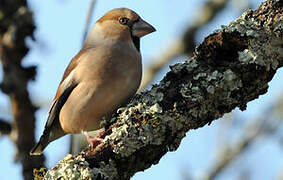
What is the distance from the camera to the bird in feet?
12.0

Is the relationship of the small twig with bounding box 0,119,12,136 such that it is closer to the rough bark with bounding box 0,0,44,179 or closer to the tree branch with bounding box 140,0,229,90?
the rough bark with bounding box 0,0,44,179

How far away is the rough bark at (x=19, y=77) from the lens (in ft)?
13.2

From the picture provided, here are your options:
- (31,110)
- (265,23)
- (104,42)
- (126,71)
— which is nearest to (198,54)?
(265,23)

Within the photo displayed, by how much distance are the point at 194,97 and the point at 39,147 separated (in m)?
1.87

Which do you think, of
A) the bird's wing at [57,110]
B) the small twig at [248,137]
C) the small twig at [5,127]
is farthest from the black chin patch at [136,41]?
the small twig at [248,137]

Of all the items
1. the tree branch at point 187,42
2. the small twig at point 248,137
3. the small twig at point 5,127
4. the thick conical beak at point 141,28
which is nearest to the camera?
the small twig at point 5,127

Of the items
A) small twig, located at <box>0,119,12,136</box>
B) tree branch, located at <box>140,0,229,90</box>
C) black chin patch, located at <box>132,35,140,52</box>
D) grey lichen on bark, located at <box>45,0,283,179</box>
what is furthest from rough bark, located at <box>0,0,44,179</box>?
tree branch, located at <box>140,0,229,90</box>

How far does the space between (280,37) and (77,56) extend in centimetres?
192

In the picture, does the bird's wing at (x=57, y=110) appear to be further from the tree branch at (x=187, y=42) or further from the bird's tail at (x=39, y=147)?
the tree branch at (x=187, y=42)

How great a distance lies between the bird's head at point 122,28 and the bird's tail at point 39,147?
0.93m

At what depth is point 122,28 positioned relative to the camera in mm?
4195

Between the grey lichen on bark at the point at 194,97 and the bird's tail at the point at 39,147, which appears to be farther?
the bird's tail at the point at 39,147

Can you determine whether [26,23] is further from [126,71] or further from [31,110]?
[126,71]

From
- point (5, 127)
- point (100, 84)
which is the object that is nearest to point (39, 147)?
point (5, 127)
